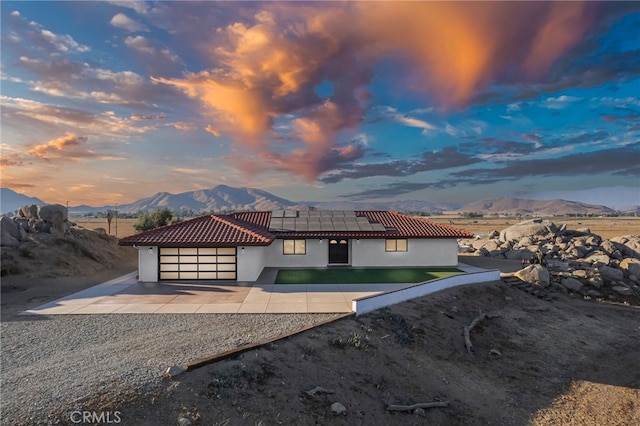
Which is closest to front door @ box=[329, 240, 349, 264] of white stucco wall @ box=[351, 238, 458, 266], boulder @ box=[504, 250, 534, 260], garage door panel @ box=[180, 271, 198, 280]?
white stucco wall @ box=[351, 238, 458, 266]

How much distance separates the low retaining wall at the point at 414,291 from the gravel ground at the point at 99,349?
1.44m

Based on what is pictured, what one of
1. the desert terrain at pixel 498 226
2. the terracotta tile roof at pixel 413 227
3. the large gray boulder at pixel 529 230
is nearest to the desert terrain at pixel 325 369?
the terracotta tile roof at pixel 413 227

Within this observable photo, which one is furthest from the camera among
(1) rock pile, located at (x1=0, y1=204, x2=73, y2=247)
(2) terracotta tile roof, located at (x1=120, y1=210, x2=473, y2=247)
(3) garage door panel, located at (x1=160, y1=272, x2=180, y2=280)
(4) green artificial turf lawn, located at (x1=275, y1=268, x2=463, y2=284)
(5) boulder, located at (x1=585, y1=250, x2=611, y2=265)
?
(5) boulder, located at (x1=585, y1=250, x2=611, y2=265)

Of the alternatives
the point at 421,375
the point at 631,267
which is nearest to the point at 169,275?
the point at 421,375

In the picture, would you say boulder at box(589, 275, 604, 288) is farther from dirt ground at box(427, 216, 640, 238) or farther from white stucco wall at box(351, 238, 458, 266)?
dirt ground at box(427, 216, 640, 238)

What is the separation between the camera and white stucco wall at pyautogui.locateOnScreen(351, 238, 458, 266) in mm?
25781

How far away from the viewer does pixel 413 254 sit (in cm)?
2584

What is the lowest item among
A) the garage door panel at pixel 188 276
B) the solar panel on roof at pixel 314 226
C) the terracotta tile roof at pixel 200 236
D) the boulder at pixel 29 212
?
the garage door panel at pixel 188 276

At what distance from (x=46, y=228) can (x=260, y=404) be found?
29387 mm

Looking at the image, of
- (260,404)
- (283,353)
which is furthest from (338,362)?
(260,404)

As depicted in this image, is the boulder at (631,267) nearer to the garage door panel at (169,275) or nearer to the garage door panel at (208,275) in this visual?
the garage door panel at (208,275)

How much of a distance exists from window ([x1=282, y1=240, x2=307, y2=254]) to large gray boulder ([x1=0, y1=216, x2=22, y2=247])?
1872cm

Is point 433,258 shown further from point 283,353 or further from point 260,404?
point 260,404

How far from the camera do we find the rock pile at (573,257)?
78.2 feet
